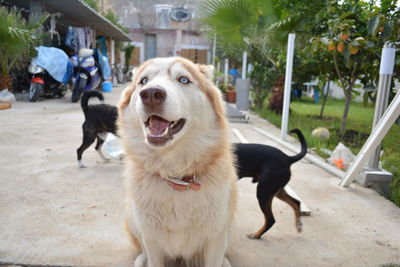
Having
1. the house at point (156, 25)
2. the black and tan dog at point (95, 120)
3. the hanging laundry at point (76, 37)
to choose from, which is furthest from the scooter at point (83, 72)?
the house at point (156, 25)

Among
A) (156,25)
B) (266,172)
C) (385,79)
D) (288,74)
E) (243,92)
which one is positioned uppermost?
(156,25)

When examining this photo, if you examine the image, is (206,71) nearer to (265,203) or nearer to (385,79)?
(265,203)

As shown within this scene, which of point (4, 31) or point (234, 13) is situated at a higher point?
point (234, 13)

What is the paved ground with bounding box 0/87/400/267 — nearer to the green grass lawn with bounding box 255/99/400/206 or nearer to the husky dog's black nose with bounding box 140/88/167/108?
the green grass lawn with bounding box 255/99/400/206

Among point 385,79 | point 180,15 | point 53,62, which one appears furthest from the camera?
point 180,15

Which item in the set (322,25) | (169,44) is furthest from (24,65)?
(169,44)

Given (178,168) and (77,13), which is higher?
(77,13)

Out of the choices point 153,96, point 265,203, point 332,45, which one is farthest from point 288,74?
point 153,96

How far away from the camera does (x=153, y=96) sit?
1.39 metres

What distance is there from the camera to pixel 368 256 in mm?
1991

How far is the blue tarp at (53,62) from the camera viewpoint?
8.09m

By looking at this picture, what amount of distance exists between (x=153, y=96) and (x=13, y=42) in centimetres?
751

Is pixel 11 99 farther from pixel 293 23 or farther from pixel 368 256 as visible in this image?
pixel 368 256

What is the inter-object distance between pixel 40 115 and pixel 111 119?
3964mm
